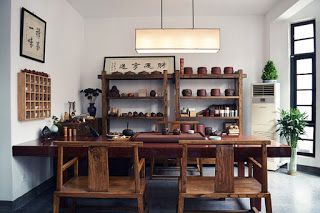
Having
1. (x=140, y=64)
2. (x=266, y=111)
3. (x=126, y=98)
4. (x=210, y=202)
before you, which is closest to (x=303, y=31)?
(x=266, y=111)

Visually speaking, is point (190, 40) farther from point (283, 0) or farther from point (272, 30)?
point (272, 30)

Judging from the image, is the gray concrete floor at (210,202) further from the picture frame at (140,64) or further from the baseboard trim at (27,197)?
the picture frame at (140,64)

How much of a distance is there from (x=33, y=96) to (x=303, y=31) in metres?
4.47

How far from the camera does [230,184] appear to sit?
7.10ft

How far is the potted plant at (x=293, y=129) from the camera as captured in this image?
14.2ft

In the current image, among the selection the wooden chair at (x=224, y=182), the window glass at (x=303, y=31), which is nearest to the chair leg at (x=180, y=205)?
the wooden chair at (x=224, y=182)

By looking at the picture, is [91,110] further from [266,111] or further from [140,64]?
[266,111]

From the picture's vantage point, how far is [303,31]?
15.5 feet

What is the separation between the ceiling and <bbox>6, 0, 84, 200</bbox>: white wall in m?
0.34

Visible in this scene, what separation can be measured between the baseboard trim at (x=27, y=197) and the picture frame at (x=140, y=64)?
2.36 m

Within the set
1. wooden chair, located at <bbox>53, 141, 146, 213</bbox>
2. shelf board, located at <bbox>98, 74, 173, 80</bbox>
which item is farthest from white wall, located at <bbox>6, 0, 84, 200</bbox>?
wooden chair, located at <bbox>53, 141, 146, 213</bbox>

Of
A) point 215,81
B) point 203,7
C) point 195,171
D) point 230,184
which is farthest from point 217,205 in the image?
point 203,7

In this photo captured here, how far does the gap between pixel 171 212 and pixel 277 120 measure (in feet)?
8.99

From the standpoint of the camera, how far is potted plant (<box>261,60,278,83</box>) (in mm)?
4695
